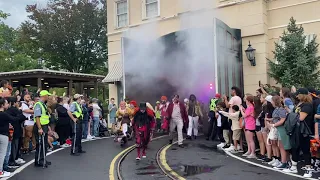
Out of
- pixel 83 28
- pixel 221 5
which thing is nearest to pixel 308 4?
pixel 221 5

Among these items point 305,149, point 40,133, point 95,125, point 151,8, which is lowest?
point 95,125

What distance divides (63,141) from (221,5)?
9310 mm

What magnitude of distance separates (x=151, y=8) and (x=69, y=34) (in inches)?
495

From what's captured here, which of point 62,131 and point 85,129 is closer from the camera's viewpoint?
point 62,131

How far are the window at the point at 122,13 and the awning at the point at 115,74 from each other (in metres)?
2.29

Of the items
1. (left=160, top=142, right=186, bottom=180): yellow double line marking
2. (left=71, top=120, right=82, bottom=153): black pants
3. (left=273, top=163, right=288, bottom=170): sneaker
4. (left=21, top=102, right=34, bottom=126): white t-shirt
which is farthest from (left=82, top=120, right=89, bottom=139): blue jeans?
(left=273, top=163, right=288, bottom=170): sneaker

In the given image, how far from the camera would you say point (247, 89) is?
48.2 ft

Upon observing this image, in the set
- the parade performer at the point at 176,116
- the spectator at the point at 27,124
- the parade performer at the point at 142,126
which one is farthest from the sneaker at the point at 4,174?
the parade performer at the point at 176,116

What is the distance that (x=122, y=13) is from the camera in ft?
63.7

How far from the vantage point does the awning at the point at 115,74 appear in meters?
18.5

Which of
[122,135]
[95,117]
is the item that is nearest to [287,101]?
[122,135]

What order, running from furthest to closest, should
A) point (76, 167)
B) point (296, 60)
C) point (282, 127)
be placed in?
point (296, 60), point (76, 167), point (282, 127)

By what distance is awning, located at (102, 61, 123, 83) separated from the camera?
60.8ft

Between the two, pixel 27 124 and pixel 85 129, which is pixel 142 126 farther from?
pixel 85 129
